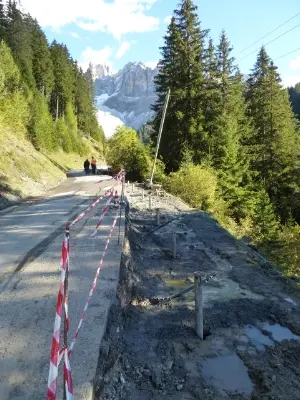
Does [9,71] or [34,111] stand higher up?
[9,71]

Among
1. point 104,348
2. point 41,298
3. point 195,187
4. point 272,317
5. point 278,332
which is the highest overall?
point 195,187

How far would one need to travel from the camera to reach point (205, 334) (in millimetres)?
6426

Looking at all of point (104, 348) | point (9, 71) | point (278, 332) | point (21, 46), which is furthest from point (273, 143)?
point (21, 46)

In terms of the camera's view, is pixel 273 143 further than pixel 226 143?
Yes

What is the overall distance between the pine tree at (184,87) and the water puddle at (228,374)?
23.4 metres

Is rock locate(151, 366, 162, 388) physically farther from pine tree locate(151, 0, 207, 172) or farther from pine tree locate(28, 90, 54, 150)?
pine tree locate(28, 90, 54, 150)

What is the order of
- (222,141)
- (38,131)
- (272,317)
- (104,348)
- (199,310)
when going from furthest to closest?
(38,131), (222,141), (272,317), (199,310), (104,348)

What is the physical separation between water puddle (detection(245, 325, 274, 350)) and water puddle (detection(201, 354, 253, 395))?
27.1 inches

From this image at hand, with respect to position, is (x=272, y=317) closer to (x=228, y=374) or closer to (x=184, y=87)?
(x=228, y=374)

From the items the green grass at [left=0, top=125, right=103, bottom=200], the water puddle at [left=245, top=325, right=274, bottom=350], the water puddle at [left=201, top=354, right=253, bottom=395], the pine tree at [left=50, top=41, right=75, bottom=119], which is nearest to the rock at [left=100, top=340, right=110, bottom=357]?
the water puddle at [left=201, top=354, right=253, bottom=395]

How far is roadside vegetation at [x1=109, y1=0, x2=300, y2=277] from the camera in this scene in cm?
2814

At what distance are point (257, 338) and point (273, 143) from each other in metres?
30.2

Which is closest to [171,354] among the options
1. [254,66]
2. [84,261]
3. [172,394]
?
[172,394]

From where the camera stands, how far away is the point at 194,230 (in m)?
14.4
